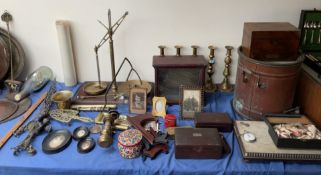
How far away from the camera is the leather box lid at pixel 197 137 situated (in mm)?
1230

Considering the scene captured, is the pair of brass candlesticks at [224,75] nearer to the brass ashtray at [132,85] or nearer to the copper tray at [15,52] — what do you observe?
the brass ashtray at [132,85]

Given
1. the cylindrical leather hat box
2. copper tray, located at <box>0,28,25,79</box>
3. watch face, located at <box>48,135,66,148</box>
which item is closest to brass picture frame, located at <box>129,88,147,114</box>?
watch face, located at <box>48,135,66,148</box>

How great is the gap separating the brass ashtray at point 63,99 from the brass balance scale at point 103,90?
37 mm

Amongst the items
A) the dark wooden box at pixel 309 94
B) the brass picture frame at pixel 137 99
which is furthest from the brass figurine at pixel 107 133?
the dark wooden box at pixel 309 94

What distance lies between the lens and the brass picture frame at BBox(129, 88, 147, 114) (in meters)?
1.58

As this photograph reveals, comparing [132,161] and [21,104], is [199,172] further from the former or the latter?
→ [21,104]

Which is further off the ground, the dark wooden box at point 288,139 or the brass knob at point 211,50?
the brass knob at point 211,50

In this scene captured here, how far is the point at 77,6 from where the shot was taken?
169 centimetres

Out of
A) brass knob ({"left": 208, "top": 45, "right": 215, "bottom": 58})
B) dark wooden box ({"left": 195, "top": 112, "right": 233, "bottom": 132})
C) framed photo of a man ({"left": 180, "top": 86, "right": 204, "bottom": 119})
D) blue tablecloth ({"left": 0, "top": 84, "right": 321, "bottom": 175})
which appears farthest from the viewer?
brass knob ({"left": 208, "top": 45, "right": 215, "bottom": 58})

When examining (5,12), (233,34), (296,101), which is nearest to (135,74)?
(233,34)

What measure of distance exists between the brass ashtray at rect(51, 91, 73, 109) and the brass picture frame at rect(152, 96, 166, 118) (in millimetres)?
485

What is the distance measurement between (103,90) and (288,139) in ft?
3.48

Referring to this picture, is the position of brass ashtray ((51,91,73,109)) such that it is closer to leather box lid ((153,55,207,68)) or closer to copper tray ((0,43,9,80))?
copper tray ((0,43,9,80))

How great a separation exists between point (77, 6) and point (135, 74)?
1.79 ft
